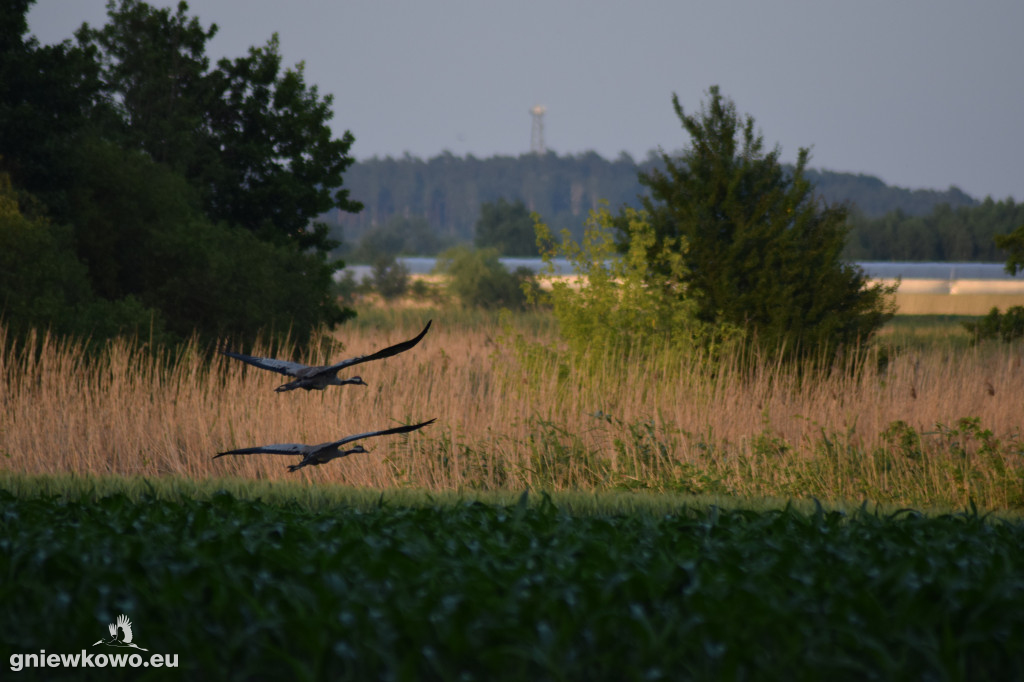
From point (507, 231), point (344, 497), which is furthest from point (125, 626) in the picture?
point (507, 231)

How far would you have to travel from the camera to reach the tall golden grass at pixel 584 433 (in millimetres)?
6988

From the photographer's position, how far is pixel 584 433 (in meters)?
7.67

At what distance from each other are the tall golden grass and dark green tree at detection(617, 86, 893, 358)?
2.23 m

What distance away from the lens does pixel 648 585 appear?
2922mm

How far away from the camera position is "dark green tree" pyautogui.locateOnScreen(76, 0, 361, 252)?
1478cm

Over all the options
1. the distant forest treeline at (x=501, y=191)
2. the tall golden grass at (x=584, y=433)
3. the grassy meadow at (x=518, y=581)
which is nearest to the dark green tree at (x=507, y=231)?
the distant forest treeline at (x=501, y=191)

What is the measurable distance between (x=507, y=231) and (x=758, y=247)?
144 ft

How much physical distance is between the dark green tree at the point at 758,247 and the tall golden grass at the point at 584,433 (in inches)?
87.9

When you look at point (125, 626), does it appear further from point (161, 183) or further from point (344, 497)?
point (161, 183)

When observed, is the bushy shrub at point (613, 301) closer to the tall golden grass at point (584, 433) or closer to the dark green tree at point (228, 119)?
the tall golden grass at point (584, 433)

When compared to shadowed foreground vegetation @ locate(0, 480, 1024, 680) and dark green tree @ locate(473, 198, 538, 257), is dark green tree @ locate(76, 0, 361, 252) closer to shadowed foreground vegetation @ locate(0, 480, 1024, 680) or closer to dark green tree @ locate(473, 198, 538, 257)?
shadowed foreground vegetation @ locate(0, 480, 1024, 680)

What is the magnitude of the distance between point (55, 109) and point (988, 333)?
12.2m

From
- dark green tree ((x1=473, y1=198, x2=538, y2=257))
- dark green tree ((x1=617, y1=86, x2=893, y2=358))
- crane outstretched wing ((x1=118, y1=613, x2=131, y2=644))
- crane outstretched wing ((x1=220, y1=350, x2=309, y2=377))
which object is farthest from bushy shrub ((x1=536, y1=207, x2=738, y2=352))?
dark green tree ((x1=473, y1=198, x2=538, y2=257))

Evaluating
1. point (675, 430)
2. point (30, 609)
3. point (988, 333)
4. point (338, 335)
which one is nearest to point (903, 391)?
point (675, 430)
